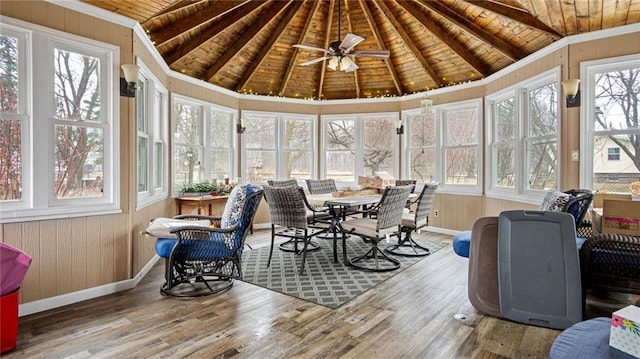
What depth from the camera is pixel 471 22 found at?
4707mm

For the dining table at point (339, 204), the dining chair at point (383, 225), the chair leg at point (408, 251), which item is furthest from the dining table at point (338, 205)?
the chair leg at point (408, 251)

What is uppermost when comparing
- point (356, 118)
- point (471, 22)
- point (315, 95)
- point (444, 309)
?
point (471, 22)

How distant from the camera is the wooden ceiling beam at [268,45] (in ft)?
16.1

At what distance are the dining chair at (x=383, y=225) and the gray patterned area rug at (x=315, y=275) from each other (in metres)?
0.18

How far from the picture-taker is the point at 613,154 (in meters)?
3.79

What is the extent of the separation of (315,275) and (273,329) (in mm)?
1300

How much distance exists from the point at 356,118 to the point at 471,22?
9.35ft

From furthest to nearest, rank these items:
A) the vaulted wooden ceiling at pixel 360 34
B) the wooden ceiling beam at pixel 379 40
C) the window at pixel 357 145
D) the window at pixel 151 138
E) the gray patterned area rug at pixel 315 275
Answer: the window at pixel 357 145 < the wooden ceiling beam at pixel 379 40 < the window at pixel 151 138 < the vaulted wooden ceiling at pixel 360 34 < the gray patterned area rug at pixel 315 275

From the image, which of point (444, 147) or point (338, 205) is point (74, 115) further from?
point (444, 147)

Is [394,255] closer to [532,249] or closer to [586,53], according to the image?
[532,249]

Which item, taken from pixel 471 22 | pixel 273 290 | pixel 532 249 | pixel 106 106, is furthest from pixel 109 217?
pixel 471 22

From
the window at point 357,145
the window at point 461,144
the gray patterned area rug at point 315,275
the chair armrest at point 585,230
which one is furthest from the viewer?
the window at point 357,145

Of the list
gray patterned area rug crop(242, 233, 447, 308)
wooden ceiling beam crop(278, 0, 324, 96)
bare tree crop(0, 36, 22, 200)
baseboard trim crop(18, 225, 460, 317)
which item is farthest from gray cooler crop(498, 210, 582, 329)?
bare tree crop(0, 36, 22, 200)

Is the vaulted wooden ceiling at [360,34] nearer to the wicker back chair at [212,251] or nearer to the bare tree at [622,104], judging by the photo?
the bare tree at [622,104]
